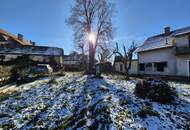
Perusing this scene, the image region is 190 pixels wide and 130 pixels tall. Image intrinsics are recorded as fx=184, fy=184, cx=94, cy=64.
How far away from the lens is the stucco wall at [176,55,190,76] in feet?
75.0

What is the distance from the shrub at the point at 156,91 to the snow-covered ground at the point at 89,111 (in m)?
0.47

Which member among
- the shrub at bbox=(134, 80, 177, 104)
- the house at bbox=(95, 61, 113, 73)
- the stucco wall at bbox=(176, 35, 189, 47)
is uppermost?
the stucco wall at bbox=(176, 35, 189, 47)

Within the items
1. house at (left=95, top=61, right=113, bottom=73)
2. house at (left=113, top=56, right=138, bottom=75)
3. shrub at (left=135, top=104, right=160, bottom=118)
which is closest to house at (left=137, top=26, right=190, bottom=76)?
house at (left=113, top=56, right=138, bottom=75)

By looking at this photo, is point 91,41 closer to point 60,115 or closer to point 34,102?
point 34,102

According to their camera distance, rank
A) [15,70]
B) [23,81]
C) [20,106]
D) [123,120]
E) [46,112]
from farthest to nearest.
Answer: [15,70] < [23,81] < [20,106] < [46,112] < [123,120]

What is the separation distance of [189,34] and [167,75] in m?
6.17

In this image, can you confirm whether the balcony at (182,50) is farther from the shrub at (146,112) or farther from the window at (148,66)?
the shrub at (146,112)

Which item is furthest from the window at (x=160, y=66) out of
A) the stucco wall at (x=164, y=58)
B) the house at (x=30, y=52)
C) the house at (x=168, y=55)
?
the house at (x=30, y=52)

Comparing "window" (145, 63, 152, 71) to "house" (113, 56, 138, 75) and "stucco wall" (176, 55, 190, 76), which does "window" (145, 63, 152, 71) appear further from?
"stucco wall" (176, 55, 190, 76)

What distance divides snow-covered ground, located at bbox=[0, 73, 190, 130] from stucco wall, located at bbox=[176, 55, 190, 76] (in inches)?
491

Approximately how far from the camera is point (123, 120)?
7.78 metres

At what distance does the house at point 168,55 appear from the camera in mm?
23047

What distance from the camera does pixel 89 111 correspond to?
29.3 feet

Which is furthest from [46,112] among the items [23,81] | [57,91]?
[23,81]
